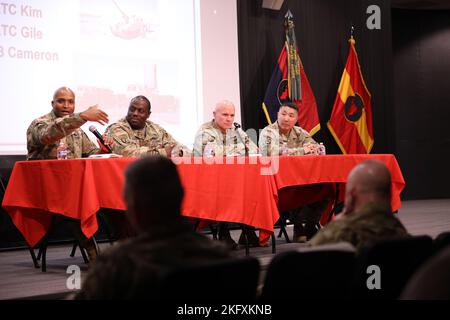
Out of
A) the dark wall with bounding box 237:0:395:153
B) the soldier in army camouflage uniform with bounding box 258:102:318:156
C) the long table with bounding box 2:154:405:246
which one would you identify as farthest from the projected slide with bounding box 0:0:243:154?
the long table with bounding box 2:154:405:246

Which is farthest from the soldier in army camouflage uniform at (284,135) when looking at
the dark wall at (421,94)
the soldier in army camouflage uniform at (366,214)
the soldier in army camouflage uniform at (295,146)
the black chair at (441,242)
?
the dark wall at (421,94)

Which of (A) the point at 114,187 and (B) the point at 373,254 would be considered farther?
(A) the point at 114,187

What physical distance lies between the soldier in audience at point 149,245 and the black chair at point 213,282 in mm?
77

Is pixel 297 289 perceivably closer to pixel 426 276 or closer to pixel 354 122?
pixel 426 276

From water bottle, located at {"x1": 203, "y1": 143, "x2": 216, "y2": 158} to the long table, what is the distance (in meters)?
0.40

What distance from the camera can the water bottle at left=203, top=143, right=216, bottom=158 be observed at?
5062 millimetres

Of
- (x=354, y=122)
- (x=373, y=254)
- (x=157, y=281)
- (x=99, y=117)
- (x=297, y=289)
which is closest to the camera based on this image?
(x=157, y=281)

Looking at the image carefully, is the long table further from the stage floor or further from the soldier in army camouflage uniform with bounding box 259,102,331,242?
the soldier in army camouflage uniform with bounding box 259,102,331,242

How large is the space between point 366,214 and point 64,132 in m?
2.80

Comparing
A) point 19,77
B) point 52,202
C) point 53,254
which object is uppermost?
point 19,77

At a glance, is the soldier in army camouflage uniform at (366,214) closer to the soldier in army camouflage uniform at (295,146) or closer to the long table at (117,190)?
the long table at (117,190)

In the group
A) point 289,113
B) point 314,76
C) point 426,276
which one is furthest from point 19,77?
point 426,276

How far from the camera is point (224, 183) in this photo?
15.1 ft
